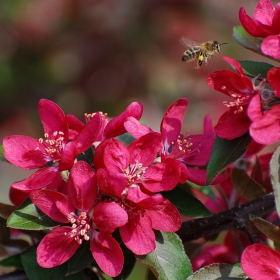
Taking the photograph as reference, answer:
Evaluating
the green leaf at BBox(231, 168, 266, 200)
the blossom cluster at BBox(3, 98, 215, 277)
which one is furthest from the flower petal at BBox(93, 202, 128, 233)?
the green leaf at BBox(231, 168, 266, 200)

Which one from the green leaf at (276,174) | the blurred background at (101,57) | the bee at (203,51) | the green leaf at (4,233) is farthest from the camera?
the blurred background at (101,57)

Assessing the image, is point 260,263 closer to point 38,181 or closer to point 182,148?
point 182,148

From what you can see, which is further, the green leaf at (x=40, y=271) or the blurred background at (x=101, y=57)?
the blurred background at (x=101, y=57)

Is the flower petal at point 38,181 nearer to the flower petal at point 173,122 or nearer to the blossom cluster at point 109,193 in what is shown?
the blossom cluster at point 109,193

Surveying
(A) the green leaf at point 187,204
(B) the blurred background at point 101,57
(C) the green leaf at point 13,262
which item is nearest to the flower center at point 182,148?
(A) the green leaf at point 187,204

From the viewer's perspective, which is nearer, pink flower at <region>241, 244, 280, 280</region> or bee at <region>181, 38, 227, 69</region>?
pink flower at <region>241, 244, 280, 280</region>

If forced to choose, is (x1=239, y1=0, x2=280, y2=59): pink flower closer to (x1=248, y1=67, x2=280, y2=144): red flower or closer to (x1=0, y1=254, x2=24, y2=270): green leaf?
(x1=248, y1=67, x2=280, y2=144): red flower
